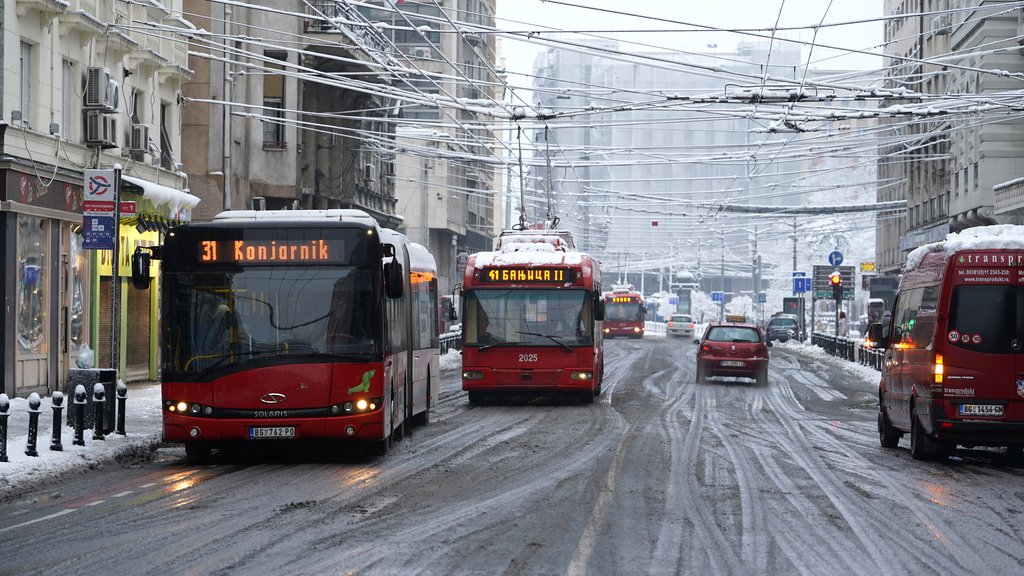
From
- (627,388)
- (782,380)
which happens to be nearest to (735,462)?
(627,388)

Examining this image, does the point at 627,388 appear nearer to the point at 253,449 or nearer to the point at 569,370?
the point at 569,370

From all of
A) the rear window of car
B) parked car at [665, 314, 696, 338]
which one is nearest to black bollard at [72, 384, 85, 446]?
the rear window of car

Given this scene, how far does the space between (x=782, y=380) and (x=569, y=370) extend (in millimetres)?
14793

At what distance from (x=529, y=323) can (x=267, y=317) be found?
38.2 ft

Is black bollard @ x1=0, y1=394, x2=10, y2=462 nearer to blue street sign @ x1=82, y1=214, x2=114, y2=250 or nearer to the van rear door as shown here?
blue street sign @ x1=82, y1=214, x2=114, y2=250

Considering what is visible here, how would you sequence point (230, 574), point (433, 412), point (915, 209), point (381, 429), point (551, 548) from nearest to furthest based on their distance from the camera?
point (230, 574) < point (551, 548) < point (381, 429) < point (433, 412) < point (915, 209)

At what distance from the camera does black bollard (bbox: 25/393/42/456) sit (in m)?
15.4

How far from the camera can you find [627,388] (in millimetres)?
34625

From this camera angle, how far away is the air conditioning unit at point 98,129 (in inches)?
1071

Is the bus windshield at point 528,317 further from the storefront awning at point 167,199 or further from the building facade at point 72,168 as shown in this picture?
the building facade at point 72,168

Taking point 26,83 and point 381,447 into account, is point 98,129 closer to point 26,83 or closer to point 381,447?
point 26,83

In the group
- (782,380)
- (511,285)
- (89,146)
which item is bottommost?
(782,380)

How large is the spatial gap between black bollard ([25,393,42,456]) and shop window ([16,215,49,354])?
972 cm

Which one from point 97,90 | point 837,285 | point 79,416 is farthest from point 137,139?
point 837,285
